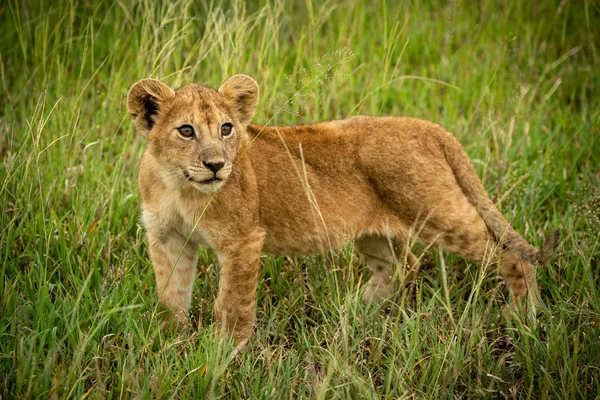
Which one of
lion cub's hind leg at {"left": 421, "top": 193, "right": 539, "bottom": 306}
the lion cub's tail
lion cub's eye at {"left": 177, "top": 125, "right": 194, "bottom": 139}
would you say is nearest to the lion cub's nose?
lion cub's eye at {"left": 177, "top": 125, "right": 194, "bottom": 139}

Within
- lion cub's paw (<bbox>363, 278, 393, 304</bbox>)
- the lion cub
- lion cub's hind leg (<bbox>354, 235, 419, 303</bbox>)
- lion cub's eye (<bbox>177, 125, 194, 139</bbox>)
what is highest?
lion cub's eye (<bbox>177, 125, 194, 139</bbox>)

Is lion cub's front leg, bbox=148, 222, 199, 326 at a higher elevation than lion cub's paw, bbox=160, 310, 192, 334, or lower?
higher

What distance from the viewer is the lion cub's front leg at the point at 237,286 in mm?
4426

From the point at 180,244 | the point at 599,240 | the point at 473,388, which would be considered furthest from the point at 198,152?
the point at 599,240

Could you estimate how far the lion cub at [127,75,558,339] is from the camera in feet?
14.5

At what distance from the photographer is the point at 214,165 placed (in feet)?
13.4

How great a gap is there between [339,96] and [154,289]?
117 inches

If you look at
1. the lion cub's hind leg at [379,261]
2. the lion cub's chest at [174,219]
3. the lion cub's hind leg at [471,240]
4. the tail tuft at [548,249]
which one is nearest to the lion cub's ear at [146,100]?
the lion cub's chest at [174,219]

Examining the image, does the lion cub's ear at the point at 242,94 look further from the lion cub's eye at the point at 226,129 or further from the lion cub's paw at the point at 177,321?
the lion cub's paw at the point at 177,321

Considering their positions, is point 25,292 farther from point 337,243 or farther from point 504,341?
point 504,341

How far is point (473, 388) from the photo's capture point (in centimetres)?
398

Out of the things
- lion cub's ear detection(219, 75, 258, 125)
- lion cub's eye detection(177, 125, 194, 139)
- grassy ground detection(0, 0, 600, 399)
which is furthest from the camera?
lion cub's ear detection(219, 75, 258, 125)

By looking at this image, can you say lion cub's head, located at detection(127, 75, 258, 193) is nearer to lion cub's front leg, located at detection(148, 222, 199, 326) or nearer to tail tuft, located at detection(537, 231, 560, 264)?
lion cub's front leg, located at detection(148, 222, 199, 326)

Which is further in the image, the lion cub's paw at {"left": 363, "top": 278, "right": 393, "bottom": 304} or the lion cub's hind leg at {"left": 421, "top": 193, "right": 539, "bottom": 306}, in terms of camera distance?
the lion cub's paw at {"left": 363, "top": 278, "right": 393, "bottom": 304}
